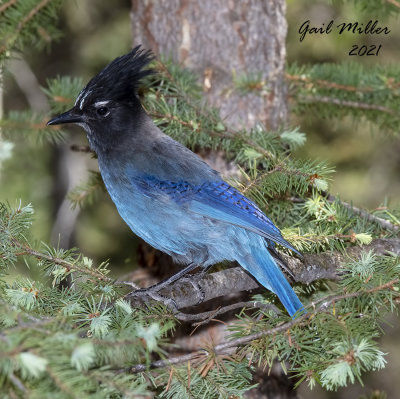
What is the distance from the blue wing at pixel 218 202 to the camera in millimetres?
2559

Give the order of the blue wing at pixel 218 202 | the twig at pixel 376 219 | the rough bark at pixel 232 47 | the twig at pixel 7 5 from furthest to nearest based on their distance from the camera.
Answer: the rough bark at pixel 232 47
the twig at pixel 7 5
the twig at pixel 376 219
the blue wing at pixel 218 202

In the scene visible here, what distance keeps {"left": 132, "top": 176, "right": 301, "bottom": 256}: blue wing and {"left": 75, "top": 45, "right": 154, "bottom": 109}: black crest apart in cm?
42

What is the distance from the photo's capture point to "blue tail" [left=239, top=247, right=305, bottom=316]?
2.43m

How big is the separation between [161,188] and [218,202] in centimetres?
29

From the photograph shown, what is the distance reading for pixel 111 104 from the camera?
295cm

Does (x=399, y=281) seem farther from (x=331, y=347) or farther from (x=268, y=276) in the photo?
(x=268, y=276)

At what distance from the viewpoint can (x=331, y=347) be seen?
1.92 meters

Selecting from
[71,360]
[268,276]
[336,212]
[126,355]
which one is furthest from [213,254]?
[71,360]

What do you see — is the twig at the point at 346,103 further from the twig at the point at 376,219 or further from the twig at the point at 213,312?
the twig at the point at 213,312

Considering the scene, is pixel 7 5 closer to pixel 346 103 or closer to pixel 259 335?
pixel 346 103

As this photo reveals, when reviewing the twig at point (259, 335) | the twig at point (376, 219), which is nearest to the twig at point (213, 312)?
the twig at point (259, 335)

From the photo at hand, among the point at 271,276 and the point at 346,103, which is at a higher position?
the point at 346,103

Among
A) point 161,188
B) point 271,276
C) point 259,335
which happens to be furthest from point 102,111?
point 259,335

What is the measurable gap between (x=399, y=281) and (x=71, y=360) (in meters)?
1.11
